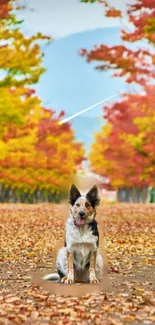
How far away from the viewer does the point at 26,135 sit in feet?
154

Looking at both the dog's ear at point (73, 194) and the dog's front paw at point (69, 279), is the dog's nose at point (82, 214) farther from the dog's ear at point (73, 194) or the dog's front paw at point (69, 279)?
the dog's front paw at point (69, 279)

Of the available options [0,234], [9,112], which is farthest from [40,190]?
[0,234]

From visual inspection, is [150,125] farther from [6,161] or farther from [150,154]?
[6,161]

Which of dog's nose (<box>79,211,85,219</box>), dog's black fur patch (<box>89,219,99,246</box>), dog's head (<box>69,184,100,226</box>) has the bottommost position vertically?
dog's black fur patch (<box>89,219,99,246</box>)

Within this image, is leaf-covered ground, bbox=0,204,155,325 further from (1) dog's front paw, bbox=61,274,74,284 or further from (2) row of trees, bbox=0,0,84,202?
(2) row of trees, bbox=0,0,84,202

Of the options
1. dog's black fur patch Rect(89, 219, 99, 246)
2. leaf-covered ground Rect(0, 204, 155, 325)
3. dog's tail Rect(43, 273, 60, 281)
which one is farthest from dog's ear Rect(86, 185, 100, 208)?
Result: dog's tail Rect(43, 273, 60, 281)

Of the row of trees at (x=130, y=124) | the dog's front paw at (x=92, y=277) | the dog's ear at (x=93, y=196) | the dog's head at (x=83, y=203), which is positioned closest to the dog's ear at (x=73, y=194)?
the dog's head at (x=83, y=203)

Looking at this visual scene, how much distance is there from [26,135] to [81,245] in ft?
124

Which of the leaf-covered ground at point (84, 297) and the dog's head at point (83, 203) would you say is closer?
the leaf-covered ground at point (84, 297)

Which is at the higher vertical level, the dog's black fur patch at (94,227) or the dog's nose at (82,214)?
the dog's nose at (82,214)

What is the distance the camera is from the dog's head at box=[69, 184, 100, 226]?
29.5 ft

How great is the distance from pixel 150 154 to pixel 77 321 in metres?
36.6

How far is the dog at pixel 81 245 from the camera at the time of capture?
9016mm

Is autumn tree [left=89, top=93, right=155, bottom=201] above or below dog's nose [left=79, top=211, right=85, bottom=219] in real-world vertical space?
above
